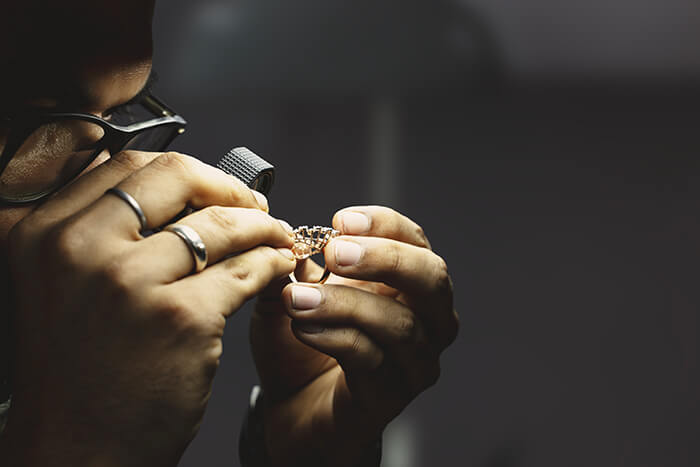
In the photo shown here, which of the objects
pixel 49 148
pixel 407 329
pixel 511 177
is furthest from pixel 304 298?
pixel 511 177

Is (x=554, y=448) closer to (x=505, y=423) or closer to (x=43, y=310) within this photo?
(x=505, y=423)

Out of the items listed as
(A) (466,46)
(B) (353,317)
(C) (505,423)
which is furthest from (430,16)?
(C) (505,423)

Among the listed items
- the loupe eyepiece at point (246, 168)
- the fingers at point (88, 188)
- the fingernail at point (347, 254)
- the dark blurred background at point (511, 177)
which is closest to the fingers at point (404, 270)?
the fingernail at point (347, 254)

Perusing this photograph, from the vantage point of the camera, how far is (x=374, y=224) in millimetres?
688

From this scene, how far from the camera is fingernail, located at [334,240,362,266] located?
2.10ft

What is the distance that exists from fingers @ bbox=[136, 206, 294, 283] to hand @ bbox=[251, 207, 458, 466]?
84 mm

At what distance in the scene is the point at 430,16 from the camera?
1.09 meters

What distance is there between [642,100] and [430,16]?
44cm

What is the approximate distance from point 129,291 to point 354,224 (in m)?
0.28

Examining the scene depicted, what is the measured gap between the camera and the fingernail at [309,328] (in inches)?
24.9

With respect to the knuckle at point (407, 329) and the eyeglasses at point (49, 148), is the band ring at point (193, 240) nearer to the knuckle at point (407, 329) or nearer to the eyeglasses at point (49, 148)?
the eyeglasses at point (49, 148)

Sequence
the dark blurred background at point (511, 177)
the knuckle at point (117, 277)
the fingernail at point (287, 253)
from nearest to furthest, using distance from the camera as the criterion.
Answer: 1. the knuckle at point (117, 277)
2. the fingernail at point (287, 253)
3. the dark blurred background at point (511, 177)

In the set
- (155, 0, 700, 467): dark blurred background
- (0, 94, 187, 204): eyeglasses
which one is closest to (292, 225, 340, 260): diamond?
(0, 94, 187, 204): eyeglasses

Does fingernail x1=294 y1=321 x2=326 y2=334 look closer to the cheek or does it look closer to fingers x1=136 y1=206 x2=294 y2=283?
fingers x1=136 y1=206 x2=294 y2=283
